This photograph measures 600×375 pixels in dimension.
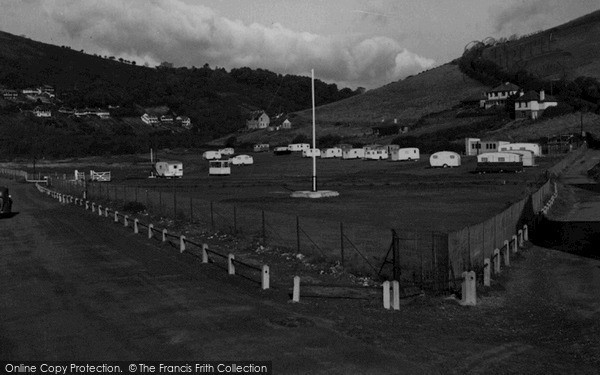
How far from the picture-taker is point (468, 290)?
53.4 feet

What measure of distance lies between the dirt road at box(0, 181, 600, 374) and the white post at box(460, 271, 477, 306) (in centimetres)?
28

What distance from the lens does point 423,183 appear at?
5569cm

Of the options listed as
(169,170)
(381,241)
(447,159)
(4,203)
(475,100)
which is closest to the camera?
(381,241)

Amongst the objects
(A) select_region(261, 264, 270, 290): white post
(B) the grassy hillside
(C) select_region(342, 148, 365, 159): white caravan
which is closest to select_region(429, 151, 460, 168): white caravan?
(C) select_region(342, 148, 365, 159): white caravan

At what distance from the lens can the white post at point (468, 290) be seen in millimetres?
16206

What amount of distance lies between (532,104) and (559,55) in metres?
53.1

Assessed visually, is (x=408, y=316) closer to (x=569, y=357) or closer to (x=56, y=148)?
(x=569, y=357)

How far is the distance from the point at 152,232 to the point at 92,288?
39.1 feet

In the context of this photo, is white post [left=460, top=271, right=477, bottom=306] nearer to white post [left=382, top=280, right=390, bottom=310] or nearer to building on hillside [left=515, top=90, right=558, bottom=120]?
white post [left=382, top=280, right=390, bottom=310]

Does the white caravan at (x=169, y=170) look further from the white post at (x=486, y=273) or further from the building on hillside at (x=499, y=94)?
the building on hillside at (x=499, y=94)

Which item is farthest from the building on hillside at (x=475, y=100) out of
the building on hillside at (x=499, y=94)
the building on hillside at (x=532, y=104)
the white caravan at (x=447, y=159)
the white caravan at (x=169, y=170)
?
the white caravan at (x=169, y=170)

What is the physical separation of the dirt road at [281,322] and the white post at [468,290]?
0.92ft

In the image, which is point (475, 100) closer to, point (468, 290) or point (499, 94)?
point (499, 94)

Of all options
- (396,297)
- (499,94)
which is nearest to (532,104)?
(499,94)
